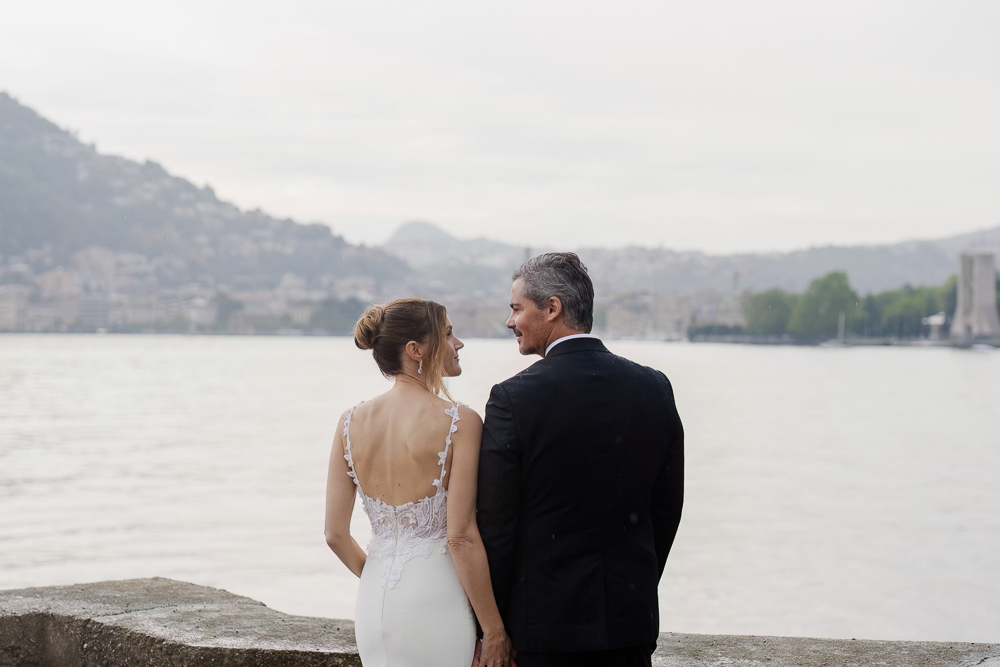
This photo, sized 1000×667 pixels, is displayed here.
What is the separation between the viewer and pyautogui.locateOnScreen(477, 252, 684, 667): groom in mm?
2100

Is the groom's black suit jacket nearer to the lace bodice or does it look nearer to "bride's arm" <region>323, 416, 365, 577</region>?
the lace bodice

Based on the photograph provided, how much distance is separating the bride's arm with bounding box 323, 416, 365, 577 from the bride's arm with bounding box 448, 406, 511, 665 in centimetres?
28

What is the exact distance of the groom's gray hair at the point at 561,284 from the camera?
2213 mm

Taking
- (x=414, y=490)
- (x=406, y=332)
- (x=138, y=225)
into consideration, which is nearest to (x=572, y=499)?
(x=414, y=490)

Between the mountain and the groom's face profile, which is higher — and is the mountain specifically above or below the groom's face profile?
above

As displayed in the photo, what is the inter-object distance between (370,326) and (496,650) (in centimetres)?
75

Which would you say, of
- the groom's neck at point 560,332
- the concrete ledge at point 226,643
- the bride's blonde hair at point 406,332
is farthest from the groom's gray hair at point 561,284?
the concrete ledge at point 226,643

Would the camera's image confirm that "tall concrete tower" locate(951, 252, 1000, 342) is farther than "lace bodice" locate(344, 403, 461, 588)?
Yes

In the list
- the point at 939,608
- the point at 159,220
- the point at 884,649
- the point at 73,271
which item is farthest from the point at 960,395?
the point at 159,220

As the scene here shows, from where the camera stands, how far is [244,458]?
94.0ft

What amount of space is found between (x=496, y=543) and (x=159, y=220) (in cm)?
16546

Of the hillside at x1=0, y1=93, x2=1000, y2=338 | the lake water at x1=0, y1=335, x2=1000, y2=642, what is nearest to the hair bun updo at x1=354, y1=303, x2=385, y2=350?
the lake water at x1=0, y1=335, x2=1000, y2=642

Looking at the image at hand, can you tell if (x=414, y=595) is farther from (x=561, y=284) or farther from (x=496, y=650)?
(x=561, y=284)

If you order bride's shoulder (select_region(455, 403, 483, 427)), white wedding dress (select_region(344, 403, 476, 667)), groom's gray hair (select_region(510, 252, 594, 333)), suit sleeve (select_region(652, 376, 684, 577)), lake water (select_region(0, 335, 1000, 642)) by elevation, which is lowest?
lake water (select_region(0, 335, 1000, 642))
